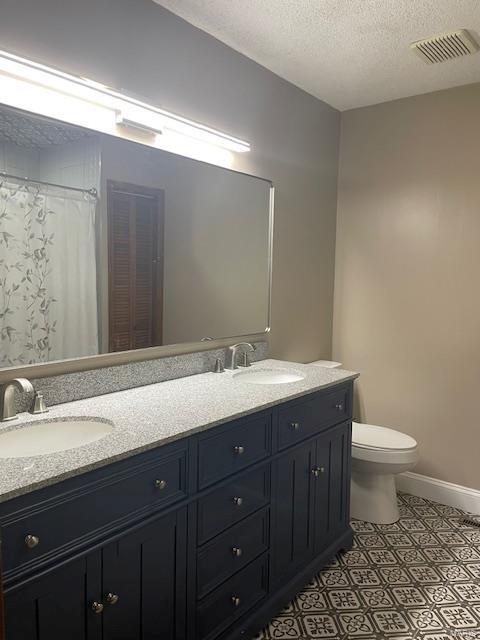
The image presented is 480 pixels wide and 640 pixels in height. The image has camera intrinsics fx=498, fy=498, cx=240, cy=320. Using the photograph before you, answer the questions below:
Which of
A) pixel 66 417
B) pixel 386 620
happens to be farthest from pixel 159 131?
pixel 386 620

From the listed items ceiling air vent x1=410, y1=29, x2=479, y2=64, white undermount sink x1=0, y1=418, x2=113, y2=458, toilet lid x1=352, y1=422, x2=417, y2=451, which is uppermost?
ceiling air vent x1=410, y1=29, x2=479, y2=64

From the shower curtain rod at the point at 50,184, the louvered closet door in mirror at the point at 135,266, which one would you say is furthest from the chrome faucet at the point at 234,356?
the shower curtain rod at the point at 50,184

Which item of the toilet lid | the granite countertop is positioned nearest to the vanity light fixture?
the granite countertop

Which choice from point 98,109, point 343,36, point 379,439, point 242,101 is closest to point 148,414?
point 98,109

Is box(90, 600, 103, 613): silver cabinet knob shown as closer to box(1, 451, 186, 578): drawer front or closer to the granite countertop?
box(1, 451, 186, 578): drawer front

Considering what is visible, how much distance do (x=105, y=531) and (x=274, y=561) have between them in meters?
0.91

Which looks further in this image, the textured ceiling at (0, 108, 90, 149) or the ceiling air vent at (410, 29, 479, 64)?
the ceiling air vent at (410, 29, 479, 64)

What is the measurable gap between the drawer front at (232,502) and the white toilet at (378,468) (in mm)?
922

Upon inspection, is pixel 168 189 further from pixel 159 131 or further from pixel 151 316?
pixel 151 316

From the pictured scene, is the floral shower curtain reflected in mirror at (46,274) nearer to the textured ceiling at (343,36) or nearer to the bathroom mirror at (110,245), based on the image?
the bathroom mirror at (110,245)

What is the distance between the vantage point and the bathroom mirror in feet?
5.40

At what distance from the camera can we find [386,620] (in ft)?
6.47

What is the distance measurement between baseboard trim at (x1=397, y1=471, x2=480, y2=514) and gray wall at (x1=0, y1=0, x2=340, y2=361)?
941 millimetres

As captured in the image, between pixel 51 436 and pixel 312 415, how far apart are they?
106 centimetres
